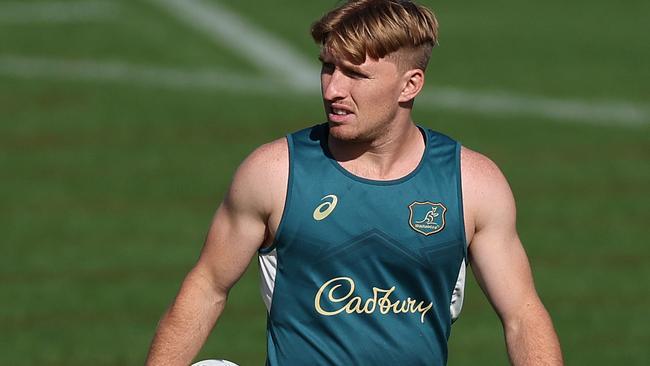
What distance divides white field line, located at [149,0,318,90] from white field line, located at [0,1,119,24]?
99 cm

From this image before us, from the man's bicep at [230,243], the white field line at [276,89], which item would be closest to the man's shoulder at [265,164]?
the man's bicep at [230,243]

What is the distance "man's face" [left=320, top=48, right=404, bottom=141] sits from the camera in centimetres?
662

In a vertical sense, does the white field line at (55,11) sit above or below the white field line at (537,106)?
above

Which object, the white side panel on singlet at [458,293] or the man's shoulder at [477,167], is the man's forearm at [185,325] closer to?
the white side panel on singlet at [458,293]

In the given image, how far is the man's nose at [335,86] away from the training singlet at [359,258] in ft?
1.11

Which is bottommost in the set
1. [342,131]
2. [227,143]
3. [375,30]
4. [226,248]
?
[227,143]

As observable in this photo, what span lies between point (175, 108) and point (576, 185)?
558 centimetres

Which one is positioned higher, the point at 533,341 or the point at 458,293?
the point at 458,293

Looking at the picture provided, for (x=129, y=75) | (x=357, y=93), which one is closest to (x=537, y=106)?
(x=129, y=75)

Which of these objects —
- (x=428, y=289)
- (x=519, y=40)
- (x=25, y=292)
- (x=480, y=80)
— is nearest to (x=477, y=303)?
(x=25, y=292)

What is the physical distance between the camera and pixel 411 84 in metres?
6.79

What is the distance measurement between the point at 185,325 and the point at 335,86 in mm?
1140

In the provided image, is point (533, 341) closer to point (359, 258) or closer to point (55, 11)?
point (359, 258)

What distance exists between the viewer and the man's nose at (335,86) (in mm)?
6605
